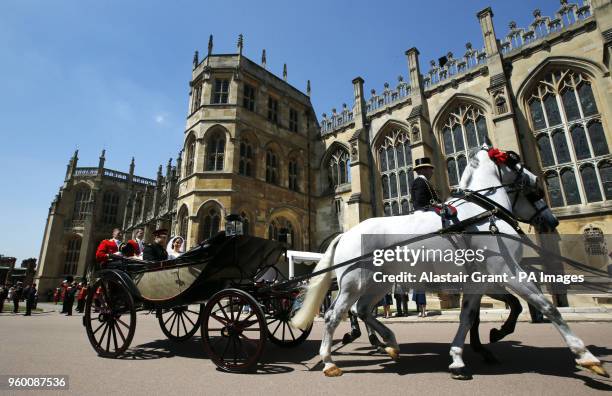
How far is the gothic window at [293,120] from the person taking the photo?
21.9m

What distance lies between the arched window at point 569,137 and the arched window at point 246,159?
48.5 feet

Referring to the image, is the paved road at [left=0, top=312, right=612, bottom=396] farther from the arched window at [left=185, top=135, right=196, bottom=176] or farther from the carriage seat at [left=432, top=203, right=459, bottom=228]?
the arched window at [left=185, top=135, right=196, bottom=176]

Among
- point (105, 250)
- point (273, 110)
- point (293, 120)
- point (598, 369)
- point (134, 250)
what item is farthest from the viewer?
point (293, 120)

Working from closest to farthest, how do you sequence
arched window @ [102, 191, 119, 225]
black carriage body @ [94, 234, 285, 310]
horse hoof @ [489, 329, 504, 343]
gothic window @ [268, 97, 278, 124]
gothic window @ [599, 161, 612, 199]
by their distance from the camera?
horse hoof @ [489, 329, 504, 343], black carriage body @ [94, 234, 285, 310], gothic window @ [599, 161, 612, 199], gothic window @ [268, 97, 278, 124], arched window @ [102, 191, 119, 225]

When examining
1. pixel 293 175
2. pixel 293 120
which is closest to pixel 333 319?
pixel 293 175

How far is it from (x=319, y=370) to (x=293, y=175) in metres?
17.9

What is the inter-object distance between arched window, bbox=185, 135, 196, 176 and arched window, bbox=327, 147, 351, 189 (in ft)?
31.5

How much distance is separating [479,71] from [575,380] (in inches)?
667

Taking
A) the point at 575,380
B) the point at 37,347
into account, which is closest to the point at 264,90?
the point at 37,347

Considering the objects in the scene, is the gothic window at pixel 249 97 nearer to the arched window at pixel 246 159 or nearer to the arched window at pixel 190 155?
the arched window at pixel 246 159

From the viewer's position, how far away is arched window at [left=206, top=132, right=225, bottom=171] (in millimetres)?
16812

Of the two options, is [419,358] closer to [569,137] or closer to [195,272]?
[195,272]

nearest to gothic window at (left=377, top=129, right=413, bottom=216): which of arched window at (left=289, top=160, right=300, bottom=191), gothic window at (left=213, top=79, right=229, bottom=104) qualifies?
arched window at (left=289, top=160, right=300, bottom=191)

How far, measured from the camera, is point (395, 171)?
733 inches
